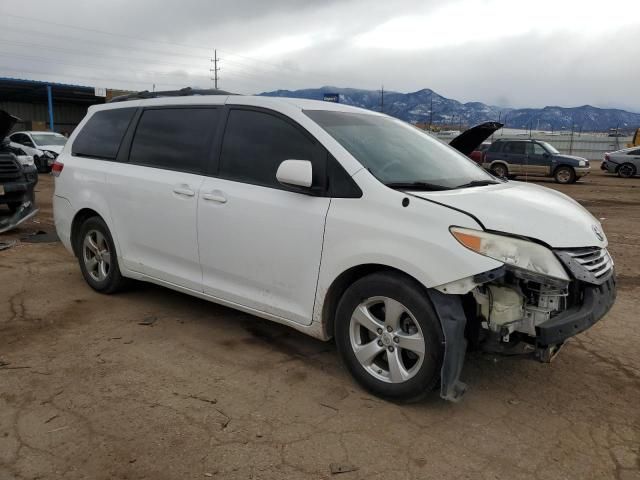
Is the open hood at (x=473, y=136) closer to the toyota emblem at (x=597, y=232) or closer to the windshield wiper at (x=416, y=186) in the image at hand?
the windshield wiper at (x=416, y=186)

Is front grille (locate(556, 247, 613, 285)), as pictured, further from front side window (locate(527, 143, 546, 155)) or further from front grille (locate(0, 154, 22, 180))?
front side window (locate(527, 143, 546, 155))

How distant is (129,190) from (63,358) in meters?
1.52

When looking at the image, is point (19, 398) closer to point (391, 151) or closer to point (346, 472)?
point (346, 472)

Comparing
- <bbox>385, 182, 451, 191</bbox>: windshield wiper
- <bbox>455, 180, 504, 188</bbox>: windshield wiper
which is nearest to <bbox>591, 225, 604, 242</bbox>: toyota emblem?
<bbox>455, 180, 504, 188</bbox>: windshield wiper

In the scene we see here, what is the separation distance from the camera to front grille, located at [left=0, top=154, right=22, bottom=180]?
788 centimetres

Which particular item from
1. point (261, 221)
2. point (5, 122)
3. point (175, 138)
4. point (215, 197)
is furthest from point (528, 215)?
point (5, 122)

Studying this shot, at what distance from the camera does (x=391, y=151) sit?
149 inches

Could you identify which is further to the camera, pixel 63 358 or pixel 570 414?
pixel 63 358

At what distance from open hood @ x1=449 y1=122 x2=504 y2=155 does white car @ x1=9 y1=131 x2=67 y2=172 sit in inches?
668

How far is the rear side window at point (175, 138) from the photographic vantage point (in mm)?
4219

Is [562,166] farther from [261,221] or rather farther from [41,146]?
[41,146]

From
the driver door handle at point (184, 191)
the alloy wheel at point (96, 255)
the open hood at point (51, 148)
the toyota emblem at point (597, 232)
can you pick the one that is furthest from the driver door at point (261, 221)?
the open hood at point (51, 148)

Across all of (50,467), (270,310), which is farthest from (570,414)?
(50,467)

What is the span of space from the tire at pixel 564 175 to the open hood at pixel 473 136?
16388mm
